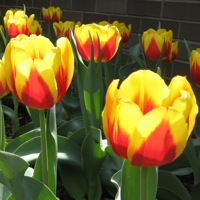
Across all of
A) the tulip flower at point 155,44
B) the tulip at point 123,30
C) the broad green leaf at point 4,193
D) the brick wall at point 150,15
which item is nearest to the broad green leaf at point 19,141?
the broad green leaf at point 4,193

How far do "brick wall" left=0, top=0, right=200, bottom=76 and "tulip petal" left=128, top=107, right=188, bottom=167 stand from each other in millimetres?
2088

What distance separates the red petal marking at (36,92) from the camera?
828 mm

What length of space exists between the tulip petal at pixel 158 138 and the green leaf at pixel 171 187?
2.29ft

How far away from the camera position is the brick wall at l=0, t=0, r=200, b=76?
2680 millimetres

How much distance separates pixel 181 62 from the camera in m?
2.78

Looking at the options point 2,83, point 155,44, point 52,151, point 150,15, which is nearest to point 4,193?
point 52,151

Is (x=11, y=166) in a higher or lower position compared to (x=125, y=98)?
lower

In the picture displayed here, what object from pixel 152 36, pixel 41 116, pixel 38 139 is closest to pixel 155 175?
pixel 41 116

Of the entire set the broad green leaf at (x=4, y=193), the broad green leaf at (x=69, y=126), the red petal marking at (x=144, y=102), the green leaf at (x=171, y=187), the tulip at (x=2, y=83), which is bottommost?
the green leaf at (x=171, y=187)

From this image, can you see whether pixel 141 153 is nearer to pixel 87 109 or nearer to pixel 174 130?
pixel 174 130

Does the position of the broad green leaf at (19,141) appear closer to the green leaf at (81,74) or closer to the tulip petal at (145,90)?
the green leaf at (81,74)

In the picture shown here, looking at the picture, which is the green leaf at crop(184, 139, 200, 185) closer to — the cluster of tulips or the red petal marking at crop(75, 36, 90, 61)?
the cluster of tulips

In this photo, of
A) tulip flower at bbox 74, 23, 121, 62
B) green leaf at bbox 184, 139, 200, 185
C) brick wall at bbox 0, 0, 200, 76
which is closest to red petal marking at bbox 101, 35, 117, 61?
tulip flower at bbox 74, 23, 121, 62

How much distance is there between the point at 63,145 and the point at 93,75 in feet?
0.75
